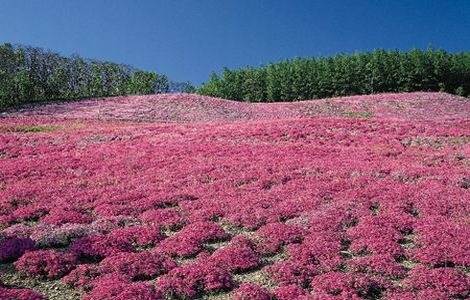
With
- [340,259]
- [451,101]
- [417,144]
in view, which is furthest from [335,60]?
[340,259]

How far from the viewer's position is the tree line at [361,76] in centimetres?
12144

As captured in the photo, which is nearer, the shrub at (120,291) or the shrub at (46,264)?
the shrub at (120,291)

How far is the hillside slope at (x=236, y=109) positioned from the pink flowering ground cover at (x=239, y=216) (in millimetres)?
23730

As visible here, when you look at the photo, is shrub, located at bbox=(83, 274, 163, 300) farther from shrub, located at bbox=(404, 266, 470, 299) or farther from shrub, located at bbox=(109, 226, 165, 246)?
shrub, located at bbox=(404, 266, 470, 299)

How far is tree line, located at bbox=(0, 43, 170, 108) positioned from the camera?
9844 centimetres

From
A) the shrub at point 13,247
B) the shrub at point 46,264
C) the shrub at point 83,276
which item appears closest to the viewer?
the shrub at point 83,276

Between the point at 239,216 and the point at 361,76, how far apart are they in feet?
370

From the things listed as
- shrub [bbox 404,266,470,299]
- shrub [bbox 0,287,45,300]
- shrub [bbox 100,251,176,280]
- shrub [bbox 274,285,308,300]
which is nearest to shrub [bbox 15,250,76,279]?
shrub [bbox 100,251,176,280]

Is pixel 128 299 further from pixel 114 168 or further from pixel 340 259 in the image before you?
pixel 114 168

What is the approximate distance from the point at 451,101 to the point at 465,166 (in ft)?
160

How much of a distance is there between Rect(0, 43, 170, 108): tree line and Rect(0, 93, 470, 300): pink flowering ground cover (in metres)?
65.3

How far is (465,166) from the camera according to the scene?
2611cm

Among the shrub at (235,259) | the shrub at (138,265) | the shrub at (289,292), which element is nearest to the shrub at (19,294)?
the shrub at (138,265)

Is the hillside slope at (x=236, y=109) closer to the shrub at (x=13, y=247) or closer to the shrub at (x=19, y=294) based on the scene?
the shrub at (x=13, y=247)
